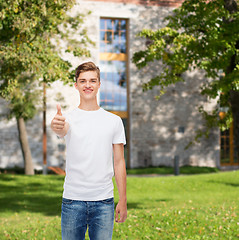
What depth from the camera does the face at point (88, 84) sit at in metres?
3.19

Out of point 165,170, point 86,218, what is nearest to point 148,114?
point 165,170

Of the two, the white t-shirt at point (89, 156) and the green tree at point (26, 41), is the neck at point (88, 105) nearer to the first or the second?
the white t-shirt at point (89, 156)

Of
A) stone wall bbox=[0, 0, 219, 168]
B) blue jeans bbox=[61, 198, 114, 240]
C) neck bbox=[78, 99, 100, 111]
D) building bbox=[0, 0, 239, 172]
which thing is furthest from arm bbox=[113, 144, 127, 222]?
building bbox=[0, 0, 239, 172]

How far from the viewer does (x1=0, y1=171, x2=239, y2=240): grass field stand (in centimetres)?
743

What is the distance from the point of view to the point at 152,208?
1188 centimetres

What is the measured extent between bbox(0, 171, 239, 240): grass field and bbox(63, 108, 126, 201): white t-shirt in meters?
4.30

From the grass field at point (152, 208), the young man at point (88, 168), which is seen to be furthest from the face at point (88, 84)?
the grass field at point (152, 208)

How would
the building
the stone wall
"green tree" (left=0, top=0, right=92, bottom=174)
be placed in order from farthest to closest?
1. the building
2. the stone wall
3. "green tree" (left=0, top=0, right=92, bottom=174)

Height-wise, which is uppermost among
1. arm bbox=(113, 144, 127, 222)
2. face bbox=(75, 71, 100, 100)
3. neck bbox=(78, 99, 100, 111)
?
face bbox=(75, 71, 100, 100)

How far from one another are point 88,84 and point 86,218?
1.12 m

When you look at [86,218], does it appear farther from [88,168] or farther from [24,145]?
[24,145]

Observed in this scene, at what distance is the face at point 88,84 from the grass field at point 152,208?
180 inches

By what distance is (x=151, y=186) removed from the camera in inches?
671

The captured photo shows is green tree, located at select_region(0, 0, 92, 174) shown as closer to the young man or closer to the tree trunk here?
the young man
